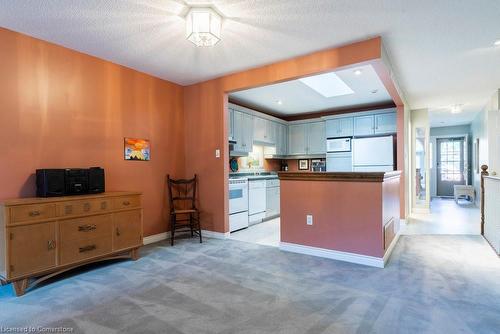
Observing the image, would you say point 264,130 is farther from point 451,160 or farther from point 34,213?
point 451,160

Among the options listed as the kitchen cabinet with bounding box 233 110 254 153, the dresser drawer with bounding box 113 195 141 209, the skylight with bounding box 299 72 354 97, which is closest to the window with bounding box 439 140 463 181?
the skylight with bounding box 299 72 354 97

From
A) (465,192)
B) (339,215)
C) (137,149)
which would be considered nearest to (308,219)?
(339,215)

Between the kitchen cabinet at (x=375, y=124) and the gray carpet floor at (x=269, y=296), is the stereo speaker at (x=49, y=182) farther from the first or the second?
the kitchen cabinet at (x=375, y=124)

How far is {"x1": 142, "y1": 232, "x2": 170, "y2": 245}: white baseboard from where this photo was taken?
153 inches

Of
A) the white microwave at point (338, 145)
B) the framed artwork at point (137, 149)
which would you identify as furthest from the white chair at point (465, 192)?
the framed artwork at point (137, 149)

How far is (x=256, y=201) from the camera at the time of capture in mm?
5180

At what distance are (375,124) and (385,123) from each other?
0.19 metres

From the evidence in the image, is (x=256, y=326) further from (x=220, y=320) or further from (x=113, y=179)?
(x=113, y=179)

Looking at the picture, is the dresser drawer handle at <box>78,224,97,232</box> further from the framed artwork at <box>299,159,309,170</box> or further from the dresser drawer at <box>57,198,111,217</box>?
the framed artwork at <box>299,159,309,170</box>

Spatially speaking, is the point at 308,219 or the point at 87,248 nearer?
the point at 87,248

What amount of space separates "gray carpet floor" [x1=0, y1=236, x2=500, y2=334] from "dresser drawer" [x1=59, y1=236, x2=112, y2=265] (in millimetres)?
202

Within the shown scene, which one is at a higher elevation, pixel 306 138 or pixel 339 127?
pixel 339 127

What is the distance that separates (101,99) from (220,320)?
295cm

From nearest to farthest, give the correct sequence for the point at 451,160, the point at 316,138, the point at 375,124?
the point at 375,124 → the point at 316,138 → the point at 451,160
